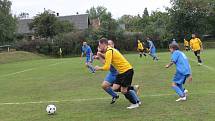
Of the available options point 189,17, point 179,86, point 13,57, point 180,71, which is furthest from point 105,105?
point 189,17

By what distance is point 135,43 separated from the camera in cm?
7144

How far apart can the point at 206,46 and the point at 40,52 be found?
2735 centimetres

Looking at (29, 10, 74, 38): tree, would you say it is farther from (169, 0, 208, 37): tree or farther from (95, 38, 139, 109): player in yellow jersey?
(95, 38, 139, 109): player in yellow jersey

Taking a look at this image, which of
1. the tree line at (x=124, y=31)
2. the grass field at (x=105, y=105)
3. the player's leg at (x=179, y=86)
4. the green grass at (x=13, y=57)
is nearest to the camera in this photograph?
the grass field at (x=105, y=105)

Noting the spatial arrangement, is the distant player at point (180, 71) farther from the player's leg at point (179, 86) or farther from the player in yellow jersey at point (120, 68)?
the player in yellow jersey at point (120, 68)

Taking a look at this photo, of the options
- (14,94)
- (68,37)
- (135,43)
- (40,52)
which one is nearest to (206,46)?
(135,43)

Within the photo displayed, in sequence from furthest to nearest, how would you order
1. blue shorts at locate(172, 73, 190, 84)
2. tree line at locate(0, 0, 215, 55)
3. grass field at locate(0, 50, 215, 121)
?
1. tree line at locate(0, 0, 215, 55)
2. blue shorts at locate(172, 73, 190, 84)
3. grass field at locate(0, 50, 215, 121)

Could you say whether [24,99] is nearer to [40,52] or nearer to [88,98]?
[88,98]

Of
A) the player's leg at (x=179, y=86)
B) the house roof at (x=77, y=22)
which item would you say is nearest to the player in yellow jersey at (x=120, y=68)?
the player's leg at (x=179, y=86)

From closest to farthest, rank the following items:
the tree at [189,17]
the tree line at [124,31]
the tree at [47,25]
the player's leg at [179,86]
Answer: the player's leg at [179,86] → the tree line at [124,31] → the tree at [189,17] → the tree at [47,25]

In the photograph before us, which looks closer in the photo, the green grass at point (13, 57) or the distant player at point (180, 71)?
the distant player at point (180, 71)

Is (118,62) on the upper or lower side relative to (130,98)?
upper

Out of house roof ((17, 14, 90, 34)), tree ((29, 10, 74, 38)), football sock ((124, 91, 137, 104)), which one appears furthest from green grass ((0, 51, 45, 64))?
football sock ((124, 91, 137, 104))

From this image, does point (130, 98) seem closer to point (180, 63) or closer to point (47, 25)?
point (180, 63)
